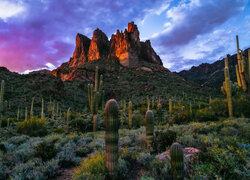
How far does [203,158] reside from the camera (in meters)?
4.06

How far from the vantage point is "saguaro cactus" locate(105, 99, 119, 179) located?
11.8 ft

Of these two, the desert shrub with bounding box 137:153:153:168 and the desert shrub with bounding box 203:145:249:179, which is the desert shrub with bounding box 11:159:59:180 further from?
the desert shrub with bounding box 203:145:249:179

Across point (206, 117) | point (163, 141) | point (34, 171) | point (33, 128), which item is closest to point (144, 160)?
point (163, 141)

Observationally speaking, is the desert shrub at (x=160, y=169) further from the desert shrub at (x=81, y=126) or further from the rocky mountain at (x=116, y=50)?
the rocky mountain at (x=116, y=50)

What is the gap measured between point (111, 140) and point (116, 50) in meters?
92.6

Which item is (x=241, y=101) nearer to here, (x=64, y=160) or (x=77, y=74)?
(x=64, y=160)

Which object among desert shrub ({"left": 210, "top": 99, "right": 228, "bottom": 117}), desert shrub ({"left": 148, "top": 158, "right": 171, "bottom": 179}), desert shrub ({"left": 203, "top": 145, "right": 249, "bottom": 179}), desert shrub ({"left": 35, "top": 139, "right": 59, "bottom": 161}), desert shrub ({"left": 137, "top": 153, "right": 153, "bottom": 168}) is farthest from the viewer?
desert shrub ({"left": 210, "top": 99, "right": 228, "bottom": 117})

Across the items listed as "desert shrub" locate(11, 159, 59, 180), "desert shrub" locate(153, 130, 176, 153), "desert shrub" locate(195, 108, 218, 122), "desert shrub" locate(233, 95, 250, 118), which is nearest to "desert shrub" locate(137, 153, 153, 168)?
"desert shrub" locate(153, 130, 176, 153)

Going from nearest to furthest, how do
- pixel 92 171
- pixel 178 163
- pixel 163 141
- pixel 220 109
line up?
pixel 178 163 < pixel 92 171 < pixel 163 141 < pixel 220 109

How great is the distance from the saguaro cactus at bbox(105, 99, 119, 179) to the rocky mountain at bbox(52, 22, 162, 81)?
7044cm

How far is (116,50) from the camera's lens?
9169 cm

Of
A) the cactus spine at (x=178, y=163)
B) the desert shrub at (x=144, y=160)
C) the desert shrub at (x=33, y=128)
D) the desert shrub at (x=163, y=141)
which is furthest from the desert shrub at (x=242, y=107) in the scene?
the desert shrub at (x=33, y=128)

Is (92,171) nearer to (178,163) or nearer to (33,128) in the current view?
(178,163)

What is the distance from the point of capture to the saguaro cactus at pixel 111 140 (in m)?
3.60
